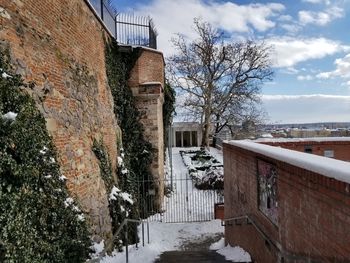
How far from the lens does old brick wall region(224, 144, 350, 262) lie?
3133mm

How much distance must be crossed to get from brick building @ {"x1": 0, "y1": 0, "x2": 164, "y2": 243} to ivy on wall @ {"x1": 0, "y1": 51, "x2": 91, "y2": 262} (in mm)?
587

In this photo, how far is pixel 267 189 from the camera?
5.65 metres

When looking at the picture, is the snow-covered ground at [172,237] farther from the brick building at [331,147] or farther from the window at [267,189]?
the brick building at [331,147]

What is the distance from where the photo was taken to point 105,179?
345 inches

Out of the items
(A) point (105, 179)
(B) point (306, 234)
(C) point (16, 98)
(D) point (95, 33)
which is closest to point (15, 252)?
(C) point (16, 98)

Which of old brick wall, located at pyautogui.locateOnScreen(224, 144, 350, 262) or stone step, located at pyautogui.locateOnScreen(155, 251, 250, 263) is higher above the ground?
old brick wall, located at pyautogui.locateOnScreen(224, 144, 350, 262)

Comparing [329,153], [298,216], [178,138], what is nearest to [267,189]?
[298,216]

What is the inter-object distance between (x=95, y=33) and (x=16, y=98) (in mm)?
5568

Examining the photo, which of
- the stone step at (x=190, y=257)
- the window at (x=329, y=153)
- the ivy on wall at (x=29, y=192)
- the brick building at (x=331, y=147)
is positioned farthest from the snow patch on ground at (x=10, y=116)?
the window at (x=329, y=153)

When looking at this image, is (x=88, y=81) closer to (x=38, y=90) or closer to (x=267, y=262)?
(x=38, y=90)

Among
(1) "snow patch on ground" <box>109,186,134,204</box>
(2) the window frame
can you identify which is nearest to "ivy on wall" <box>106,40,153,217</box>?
(1) "snow patch on ground" <box>109,186,134,204</box>

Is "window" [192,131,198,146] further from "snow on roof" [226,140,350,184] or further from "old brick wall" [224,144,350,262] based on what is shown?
"snow on roof" [226,140,350,184]

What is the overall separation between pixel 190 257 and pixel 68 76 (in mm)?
4462

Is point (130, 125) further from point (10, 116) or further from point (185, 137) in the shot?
point (185, 137)
